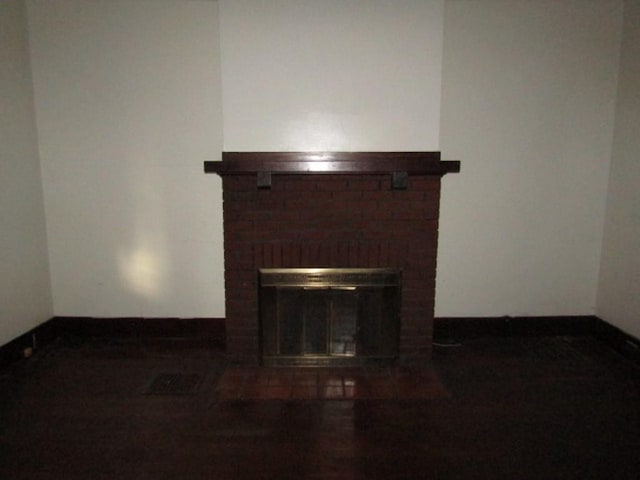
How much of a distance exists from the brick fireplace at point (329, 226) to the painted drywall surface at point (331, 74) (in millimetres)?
185

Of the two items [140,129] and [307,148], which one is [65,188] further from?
[307,148]

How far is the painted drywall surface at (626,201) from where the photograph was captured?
2.94 meters

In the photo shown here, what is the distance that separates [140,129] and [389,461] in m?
2.74

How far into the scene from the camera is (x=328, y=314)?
281 centimetres

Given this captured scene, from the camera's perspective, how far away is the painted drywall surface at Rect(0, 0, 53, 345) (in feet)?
9.24

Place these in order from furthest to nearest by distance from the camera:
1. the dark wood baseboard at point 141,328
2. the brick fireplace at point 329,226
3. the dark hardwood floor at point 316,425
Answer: the dark wood baseboard at point 141,328
the brick fireplace at point 329,226
the dark hardwood floor at point 316,425

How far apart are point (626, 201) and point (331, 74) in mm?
2336

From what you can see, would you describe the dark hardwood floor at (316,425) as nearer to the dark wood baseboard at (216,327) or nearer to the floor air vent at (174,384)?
the floor air vent at (174,384)

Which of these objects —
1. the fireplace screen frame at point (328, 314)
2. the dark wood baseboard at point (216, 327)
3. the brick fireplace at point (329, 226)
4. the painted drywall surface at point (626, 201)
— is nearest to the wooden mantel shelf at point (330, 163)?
the brick fireplace at point (329, 226)

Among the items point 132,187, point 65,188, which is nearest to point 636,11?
point 132,187

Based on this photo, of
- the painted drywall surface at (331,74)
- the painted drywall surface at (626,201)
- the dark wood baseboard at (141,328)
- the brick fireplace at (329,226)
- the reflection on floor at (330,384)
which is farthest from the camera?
the dark wood baseboard at (141,328)

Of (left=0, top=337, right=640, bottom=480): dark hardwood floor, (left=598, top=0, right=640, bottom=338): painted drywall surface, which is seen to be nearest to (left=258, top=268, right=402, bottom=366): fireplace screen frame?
(left=0, top=337, right=640, bottom=480): dark hardwood floor

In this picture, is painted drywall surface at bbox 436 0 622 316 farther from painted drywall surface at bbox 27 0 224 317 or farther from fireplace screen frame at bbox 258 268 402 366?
painted drywall surface at bbox 27 0 224 317

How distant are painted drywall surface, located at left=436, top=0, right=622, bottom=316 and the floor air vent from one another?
6.27 feet
